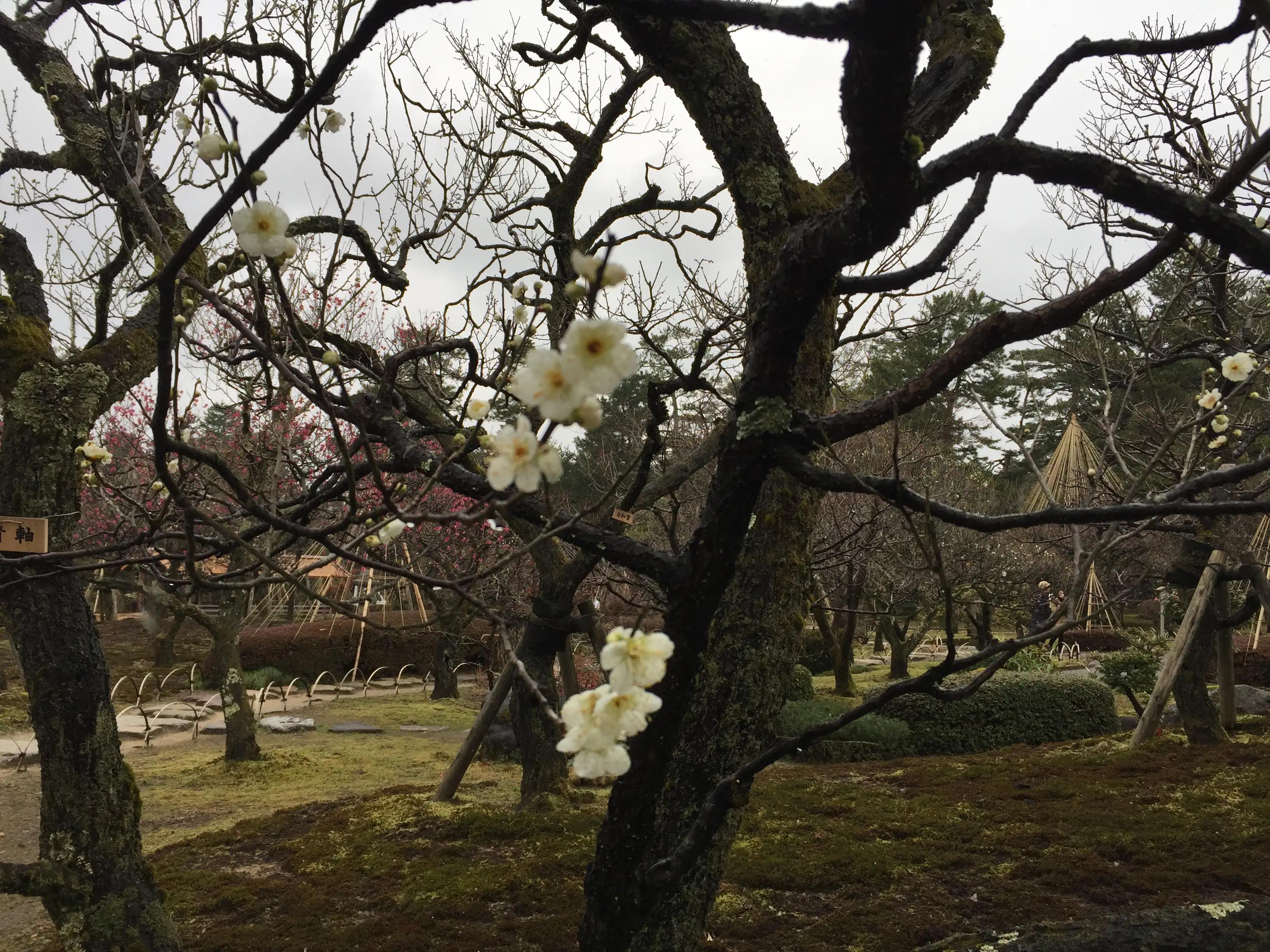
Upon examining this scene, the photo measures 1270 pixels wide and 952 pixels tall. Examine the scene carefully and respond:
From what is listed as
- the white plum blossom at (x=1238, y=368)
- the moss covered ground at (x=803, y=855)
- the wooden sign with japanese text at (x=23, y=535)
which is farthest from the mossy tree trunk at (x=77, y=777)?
the white plum blossom at (x=1238, y=368)

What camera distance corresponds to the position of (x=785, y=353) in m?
1.61

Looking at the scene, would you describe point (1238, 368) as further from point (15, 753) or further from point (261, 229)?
point (15, 753)

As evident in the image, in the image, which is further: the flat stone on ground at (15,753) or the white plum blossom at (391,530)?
the flat stone on ground at (15,753)

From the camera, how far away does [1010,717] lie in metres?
7.62

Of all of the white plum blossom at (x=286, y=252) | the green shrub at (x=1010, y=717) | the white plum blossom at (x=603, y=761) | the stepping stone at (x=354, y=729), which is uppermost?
the white plum blossom at (x=286, y=252)

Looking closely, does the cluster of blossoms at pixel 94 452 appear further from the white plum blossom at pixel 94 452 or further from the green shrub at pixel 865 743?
the green shrub at pixel 865 743

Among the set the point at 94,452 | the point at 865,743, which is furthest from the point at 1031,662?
the point at 94,452

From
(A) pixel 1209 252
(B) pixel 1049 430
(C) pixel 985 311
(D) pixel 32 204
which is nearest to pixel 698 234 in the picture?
(A) pixel 1209 252

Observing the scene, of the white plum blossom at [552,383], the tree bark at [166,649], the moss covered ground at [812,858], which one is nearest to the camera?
the white plum blossom at [552,383]

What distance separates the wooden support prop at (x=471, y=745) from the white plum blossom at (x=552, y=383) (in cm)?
434

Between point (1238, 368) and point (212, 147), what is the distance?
2.63 meters

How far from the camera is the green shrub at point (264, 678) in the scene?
12.0m

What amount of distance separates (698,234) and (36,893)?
5.07 metres

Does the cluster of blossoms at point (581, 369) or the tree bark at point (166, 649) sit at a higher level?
the cluster of blossoms at point (581, 369)
